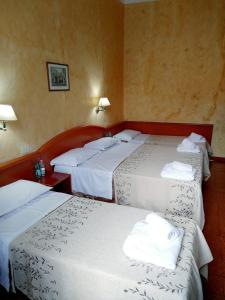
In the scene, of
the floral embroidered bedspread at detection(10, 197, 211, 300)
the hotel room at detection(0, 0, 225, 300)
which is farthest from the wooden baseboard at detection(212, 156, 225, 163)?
the floral embroidered bedspread at detection(10, 197, 211, 300)

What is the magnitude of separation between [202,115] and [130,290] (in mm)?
4017

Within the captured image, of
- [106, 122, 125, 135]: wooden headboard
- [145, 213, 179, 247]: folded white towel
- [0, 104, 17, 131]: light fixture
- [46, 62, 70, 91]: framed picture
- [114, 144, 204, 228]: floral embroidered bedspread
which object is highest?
[46, 62, 70, 91]: framed picture

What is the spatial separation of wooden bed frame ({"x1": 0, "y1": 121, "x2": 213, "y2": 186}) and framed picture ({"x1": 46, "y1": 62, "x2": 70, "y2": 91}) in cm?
57

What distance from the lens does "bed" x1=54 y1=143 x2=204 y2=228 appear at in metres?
2.34

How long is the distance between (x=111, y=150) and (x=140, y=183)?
1.06 m

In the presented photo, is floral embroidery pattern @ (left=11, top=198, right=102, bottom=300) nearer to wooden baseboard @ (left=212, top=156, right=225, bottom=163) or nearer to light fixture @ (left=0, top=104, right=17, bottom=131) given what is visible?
light fixture @ (left=0, top=104, right=17, bottom=131)

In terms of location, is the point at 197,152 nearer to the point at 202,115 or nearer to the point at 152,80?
the point at 202,115

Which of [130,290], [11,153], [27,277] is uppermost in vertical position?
[11,153]

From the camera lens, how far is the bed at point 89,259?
3.99 ft

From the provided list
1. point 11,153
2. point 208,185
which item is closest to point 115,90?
point 208,185

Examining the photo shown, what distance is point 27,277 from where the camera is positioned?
4.89 feet

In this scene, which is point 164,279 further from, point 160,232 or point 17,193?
point 17,193

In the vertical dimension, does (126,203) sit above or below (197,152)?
below

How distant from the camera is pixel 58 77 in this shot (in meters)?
2.83
